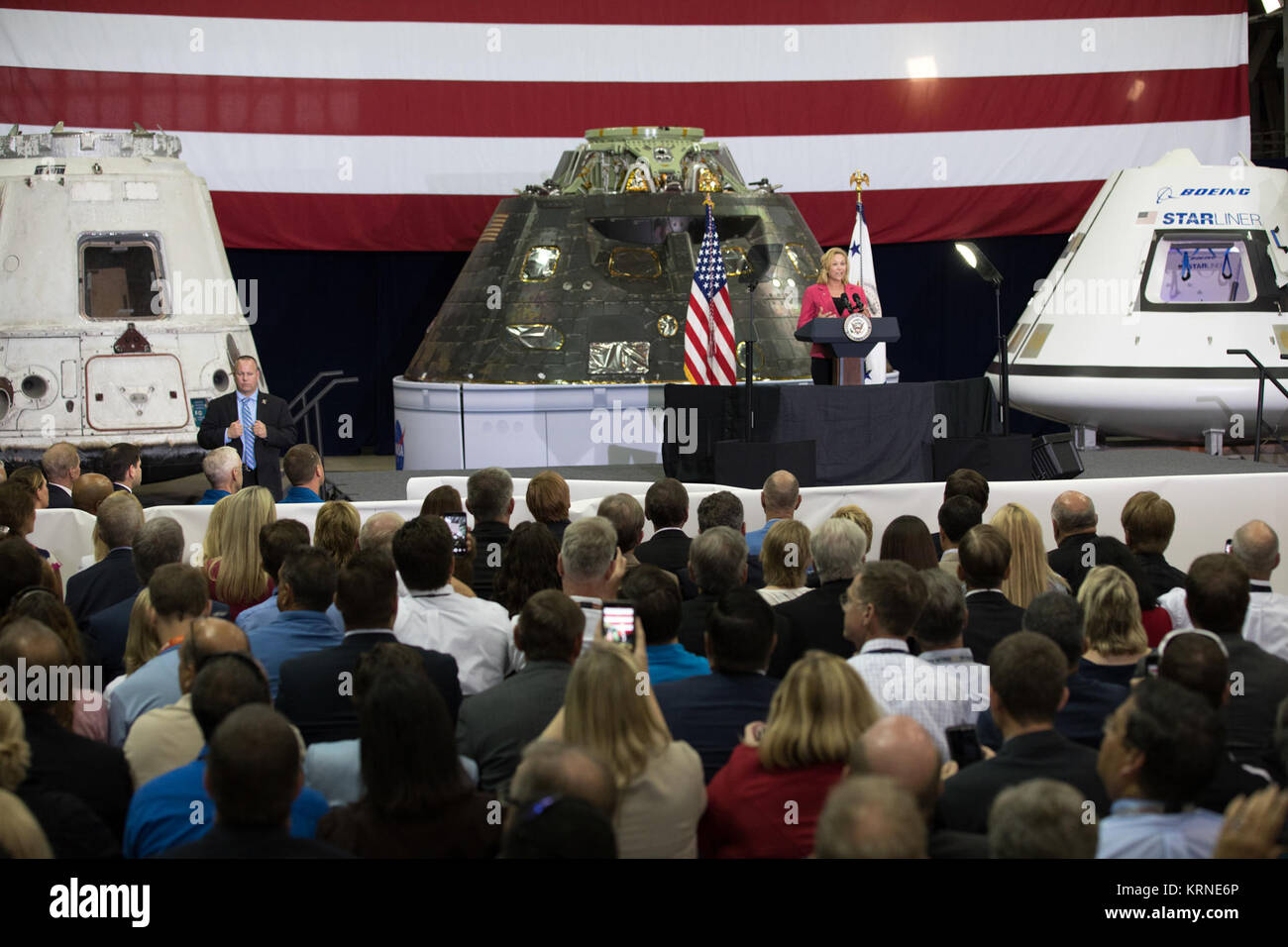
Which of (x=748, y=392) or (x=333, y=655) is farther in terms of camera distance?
(x=748, y=392)

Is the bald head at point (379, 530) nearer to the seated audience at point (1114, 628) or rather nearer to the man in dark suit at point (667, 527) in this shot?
the man in dark suit at point (667, 527)

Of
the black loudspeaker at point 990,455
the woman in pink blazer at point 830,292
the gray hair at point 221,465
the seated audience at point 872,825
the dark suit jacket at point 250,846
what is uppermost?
the woman in pink blazer at point 830,292

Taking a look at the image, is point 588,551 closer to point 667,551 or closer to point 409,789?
point 667,551

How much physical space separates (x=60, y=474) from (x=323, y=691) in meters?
4.54

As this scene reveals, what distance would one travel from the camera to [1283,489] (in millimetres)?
8031

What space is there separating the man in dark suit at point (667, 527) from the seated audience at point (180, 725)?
8.41 ft

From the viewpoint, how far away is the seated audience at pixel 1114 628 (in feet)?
14.1

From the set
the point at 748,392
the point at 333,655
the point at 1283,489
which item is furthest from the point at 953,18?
the point at 333,655

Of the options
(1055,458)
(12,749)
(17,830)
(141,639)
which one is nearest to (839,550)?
(141,639)

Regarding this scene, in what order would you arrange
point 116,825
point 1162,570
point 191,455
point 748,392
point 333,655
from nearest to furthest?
point 116,825 < point 333,655 < point 1162,570 < point 748,392 < point 191,455

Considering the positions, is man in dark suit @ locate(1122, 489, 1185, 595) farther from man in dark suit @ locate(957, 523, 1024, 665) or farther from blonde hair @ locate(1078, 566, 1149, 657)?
blonde hair @ locate(1078, 566, 1149, 657)

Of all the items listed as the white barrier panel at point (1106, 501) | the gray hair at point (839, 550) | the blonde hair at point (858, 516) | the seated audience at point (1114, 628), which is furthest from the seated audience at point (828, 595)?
the white barrier panel at point (1106, 501)

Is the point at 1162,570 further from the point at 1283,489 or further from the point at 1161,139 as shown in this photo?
the point at 1161,139

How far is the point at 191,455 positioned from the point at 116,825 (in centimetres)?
731
